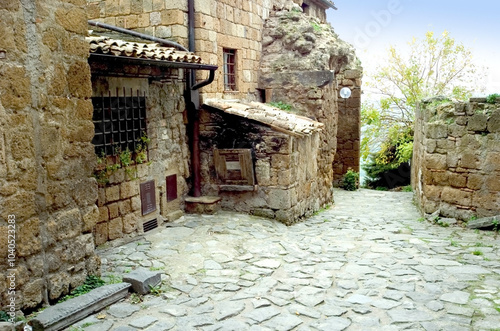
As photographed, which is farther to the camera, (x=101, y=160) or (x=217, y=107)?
(x=217, y=107)

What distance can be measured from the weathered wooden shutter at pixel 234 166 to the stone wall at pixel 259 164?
12cm

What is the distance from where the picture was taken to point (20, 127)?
393 centimetres

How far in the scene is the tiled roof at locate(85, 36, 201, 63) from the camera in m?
5.57

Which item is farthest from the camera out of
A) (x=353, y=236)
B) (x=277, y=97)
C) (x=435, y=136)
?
(x=277, y=97)

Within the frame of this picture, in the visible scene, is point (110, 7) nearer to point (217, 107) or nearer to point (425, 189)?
point (217, 107)

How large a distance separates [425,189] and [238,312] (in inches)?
226

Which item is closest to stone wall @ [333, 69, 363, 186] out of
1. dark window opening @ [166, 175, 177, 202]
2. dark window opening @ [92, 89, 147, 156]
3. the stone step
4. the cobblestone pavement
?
the cobblestone pavement

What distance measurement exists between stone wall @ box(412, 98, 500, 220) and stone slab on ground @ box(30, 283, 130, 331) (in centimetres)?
635

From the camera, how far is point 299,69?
404 inches

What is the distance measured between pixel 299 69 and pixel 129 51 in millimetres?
5277

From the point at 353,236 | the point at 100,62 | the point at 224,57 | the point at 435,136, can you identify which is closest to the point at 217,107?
the point at 224,57

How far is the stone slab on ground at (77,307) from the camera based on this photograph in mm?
3857

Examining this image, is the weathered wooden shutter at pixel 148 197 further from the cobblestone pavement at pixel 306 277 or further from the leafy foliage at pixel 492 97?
the leafy foliage at pixel 492 97

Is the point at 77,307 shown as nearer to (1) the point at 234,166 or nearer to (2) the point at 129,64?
(2) the point at 129,64
